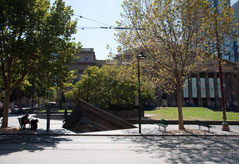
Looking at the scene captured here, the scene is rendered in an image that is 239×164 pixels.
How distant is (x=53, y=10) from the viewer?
60.5 feet

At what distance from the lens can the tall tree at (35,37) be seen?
1569 centimetres

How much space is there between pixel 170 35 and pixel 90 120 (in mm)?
10321

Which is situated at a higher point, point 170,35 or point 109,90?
point 170,35

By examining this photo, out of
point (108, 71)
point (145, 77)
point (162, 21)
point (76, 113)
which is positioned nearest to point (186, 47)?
point (162, 21)

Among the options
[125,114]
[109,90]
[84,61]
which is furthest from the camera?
[84,61]

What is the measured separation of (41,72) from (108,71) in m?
13.5

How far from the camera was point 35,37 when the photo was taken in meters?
17.0

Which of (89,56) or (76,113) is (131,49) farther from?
(89,56)

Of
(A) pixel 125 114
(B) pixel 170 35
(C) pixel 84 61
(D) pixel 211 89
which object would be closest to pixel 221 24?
(B) pixel 170 35

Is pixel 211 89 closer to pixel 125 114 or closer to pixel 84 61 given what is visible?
pixel 84 61

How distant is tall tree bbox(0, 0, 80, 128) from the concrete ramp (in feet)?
14.6

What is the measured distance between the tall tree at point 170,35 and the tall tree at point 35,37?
17.9 ft

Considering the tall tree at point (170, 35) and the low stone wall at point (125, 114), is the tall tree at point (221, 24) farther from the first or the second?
the low stone wall at point (125, 114)

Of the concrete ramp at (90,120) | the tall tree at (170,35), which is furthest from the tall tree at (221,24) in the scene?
the concrete ramp at (90,120)
